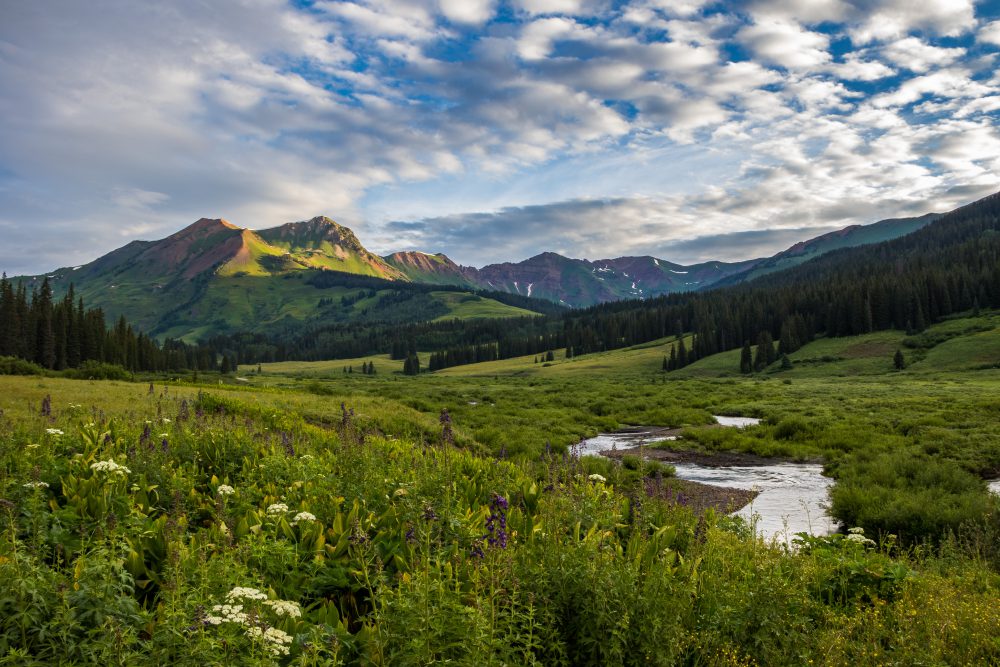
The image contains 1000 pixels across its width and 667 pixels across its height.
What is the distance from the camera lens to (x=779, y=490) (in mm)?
17000

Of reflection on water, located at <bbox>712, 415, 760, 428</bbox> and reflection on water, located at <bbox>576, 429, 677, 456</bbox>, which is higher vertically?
reflection on water, located at <bbox>576, 429, 677, 456</bbox>

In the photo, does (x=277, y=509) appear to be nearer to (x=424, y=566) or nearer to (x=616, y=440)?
(x=424, y=566)

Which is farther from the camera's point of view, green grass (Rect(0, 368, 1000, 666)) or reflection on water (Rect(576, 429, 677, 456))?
reflection on water (Rect(576, 429, 677, 456))

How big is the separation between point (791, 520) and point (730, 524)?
495cm

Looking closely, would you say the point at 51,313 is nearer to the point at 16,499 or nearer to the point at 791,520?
the point at 16,499

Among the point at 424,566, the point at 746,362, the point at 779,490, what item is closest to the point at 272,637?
the point at 424,566

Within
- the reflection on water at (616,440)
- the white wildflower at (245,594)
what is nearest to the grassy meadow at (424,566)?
the white wildflower at (245,594)

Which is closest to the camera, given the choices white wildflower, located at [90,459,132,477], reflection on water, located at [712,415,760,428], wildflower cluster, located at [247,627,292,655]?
wildflower cluster, located at [247,627,292,655]

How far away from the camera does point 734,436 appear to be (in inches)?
1013

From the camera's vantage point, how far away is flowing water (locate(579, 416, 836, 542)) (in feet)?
41.7

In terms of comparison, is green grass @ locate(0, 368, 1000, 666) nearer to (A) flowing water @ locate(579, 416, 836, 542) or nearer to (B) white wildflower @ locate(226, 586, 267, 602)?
(B) white wildflower @ locate(226, 586, 267, 602)

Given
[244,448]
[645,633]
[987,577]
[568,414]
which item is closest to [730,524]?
[987,577]

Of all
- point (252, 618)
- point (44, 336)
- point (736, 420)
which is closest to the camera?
point (252, 618)

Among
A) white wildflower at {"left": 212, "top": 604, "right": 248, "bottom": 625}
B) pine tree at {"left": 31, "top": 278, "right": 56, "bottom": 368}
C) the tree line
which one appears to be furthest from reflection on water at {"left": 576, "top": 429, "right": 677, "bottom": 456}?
pine tree at {"left": 31, "top": 278, "right": 56, "bottom": 368}
